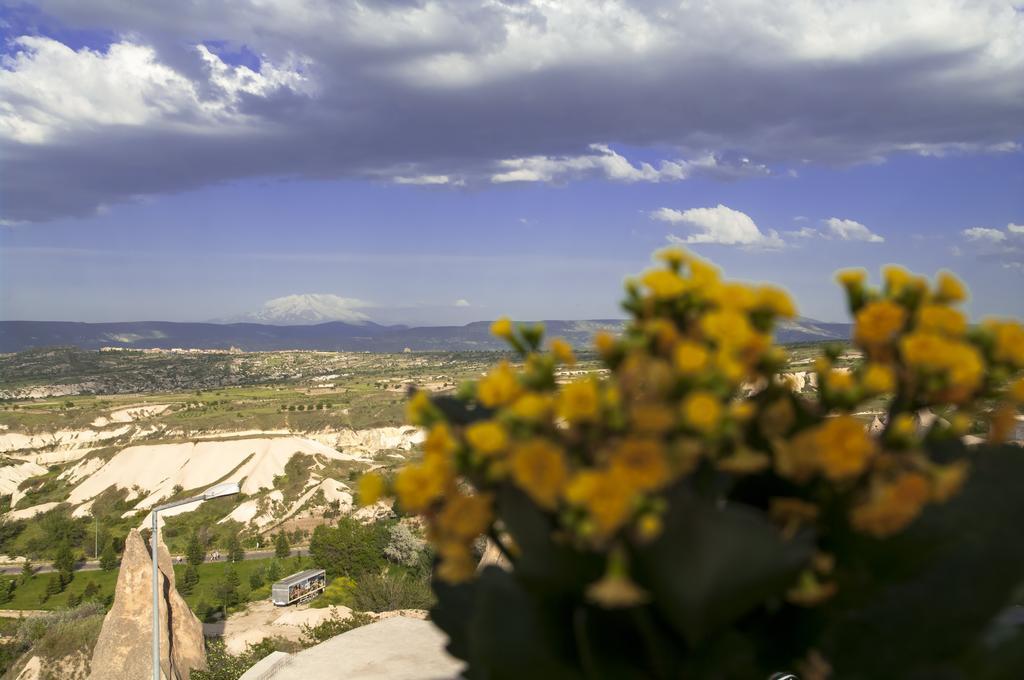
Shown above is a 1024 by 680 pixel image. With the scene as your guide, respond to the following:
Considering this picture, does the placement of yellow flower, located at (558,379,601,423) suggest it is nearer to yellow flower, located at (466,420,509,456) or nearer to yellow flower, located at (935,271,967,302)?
yellow flower, located at (466,420,509,456)

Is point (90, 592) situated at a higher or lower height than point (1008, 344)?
lower

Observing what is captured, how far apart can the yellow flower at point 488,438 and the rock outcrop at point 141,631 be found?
24.2 m

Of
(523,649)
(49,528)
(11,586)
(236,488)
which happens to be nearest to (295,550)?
(11,586)

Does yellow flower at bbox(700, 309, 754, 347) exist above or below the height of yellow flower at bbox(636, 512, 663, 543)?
above

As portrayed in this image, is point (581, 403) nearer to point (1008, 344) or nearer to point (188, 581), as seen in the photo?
point (1008, 344)

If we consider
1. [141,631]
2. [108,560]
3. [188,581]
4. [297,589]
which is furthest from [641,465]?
[108,560]

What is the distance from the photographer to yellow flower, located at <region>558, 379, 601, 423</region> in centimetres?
102

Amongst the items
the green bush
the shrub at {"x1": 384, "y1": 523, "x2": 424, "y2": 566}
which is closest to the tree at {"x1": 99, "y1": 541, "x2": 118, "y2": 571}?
the green bush

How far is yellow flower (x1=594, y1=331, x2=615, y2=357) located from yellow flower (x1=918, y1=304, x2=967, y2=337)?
0.47m

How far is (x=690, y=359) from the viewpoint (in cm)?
100

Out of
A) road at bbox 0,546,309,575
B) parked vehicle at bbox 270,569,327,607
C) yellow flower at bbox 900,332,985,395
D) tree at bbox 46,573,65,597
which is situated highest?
yellow flower at bbox 900,332,985,395

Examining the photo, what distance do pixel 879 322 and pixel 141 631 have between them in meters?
27.6

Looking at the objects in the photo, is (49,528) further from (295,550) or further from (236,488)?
(236,488)

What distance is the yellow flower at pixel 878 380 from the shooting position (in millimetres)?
1087
